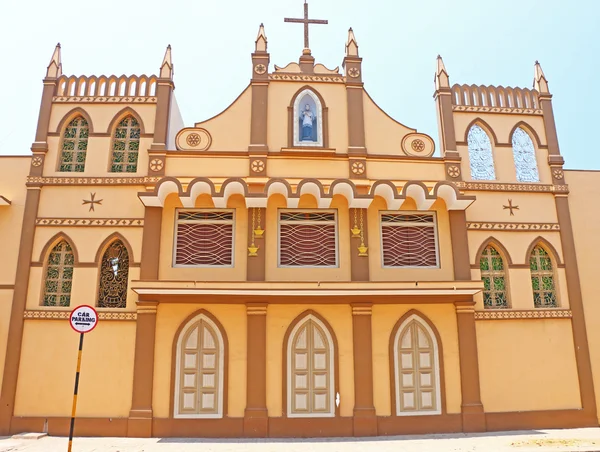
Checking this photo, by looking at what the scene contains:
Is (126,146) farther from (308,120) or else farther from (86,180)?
(308,120)

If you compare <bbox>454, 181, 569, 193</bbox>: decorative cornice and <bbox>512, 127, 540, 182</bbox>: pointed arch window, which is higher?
<bbox>512, 127, 540, 182</bbox>: pointed arch window

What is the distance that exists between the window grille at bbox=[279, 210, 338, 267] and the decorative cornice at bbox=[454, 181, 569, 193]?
366 cm

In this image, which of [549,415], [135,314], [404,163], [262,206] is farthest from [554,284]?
[135,314]

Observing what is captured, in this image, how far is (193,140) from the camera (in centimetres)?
1252

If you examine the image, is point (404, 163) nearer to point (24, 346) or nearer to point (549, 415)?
point (549, 415)

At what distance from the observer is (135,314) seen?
445 inches

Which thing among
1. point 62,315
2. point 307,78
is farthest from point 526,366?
point 62,315

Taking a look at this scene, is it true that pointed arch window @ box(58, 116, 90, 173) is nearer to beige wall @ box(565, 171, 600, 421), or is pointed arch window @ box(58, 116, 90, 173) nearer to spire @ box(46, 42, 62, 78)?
spire @ box(46, 42, 62, 78)

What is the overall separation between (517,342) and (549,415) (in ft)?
5.89

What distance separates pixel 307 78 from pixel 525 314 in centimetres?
834

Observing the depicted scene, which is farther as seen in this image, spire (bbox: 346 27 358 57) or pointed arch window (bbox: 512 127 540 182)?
spire (bbox: 346 27 358 57)

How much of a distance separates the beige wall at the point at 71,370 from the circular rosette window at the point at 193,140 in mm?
4662

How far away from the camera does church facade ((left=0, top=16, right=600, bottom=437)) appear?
36.0 feet

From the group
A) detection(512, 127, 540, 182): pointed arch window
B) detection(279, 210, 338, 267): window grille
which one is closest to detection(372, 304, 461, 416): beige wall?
detection(279, 210, 338, 267): window grille
